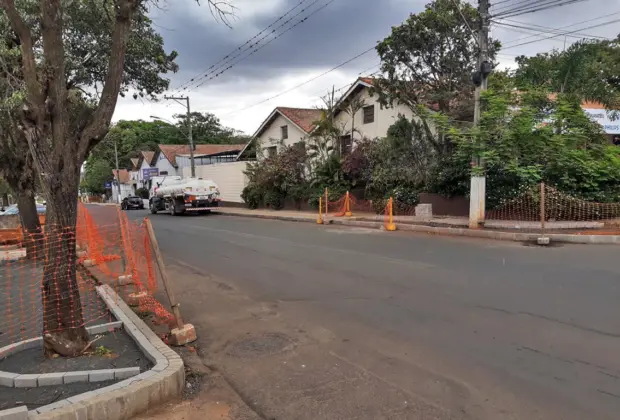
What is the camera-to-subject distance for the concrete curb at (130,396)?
10.7 ft

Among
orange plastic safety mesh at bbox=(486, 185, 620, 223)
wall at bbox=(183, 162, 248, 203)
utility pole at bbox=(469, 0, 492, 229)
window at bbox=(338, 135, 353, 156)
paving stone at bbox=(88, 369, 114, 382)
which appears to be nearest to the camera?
paving stone at bbox=(88, 369, 114, 382)

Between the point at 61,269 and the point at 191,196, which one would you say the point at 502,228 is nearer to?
the point at 61,269

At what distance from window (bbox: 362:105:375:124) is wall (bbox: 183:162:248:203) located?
10.8 metres

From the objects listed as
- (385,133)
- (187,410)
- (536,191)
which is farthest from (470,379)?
(385,133)

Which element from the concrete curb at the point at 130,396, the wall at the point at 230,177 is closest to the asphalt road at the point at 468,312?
the concrete curb at the point at 130,396

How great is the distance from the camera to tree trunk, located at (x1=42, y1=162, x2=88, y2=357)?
4.30 metres

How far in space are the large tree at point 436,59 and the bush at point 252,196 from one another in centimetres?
1288

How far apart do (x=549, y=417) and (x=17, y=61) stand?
964 cm

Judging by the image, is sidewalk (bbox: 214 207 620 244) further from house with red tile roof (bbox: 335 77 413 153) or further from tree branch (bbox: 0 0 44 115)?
tree branch (bbox: 0 0 44 115)

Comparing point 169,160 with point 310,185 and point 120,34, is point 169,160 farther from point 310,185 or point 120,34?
point 120,34

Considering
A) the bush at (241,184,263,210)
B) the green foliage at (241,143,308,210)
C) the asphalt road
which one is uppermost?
the green foliage at (241,143,308,210)

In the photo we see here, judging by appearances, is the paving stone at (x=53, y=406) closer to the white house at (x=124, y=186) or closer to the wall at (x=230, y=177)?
the wall at (x=230, y=177)

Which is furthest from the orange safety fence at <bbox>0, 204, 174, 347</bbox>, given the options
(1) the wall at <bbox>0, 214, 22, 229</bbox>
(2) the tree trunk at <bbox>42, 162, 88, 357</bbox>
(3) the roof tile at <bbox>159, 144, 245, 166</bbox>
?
(3) the roof tile at <bbox>159, 144, 245, 166</bbox>

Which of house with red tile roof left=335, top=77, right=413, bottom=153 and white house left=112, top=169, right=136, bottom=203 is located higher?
house with red tile roof left=335, top=77, right=413, bottom=153
